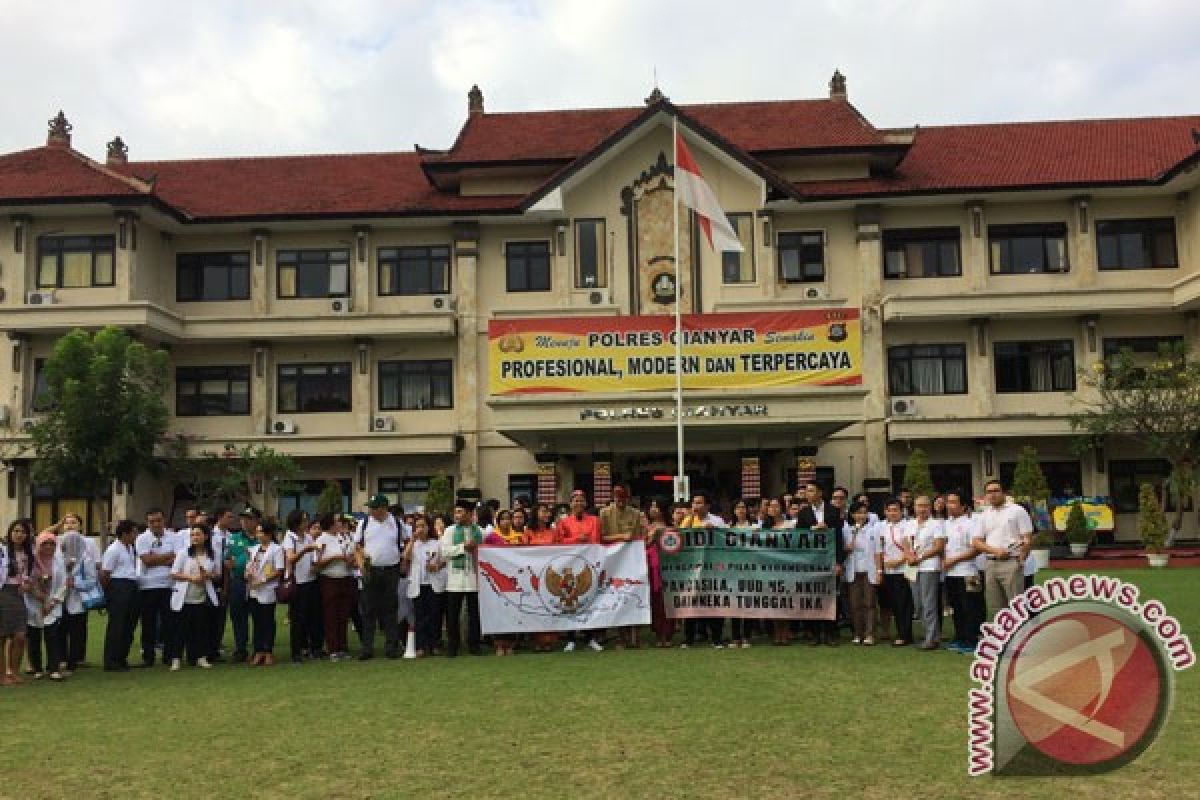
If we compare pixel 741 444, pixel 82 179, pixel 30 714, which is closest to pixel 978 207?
pixel 741 444

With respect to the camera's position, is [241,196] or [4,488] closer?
[4,488]

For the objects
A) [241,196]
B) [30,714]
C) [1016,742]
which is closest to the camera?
[1016,742]

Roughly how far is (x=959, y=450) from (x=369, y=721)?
78.0 ft

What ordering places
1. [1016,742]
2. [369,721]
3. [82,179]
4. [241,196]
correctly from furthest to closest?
[241,196]
[82,179]
[369,721]
[1016,742]

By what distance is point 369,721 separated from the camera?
835 centimetres

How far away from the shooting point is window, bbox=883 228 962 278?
96.4ft

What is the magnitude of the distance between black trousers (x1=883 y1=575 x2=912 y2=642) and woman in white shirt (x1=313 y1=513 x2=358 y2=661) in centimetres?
626

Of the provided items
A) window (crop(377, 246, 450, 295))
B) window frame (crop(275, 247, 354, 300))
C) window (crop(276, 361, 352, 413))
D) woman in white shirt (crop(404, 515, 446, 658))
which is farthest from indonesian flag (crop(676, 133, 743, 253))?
window (crop(276, 361, 352, 413))

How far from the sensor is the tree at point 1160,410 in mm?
25656

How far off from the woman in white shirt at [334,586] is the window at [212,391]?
1855 cm

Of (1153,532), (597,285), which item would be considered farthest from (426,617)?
(1153,532)

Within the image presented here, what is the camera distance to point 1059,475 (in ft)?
95.5

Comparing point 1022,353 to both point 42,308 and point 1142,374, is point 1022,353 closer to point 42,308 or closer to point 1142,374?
point 1142,374

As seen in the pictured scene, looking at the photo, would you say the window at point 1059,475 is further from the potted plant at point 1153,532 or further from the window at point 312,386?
the window at point 312,386
